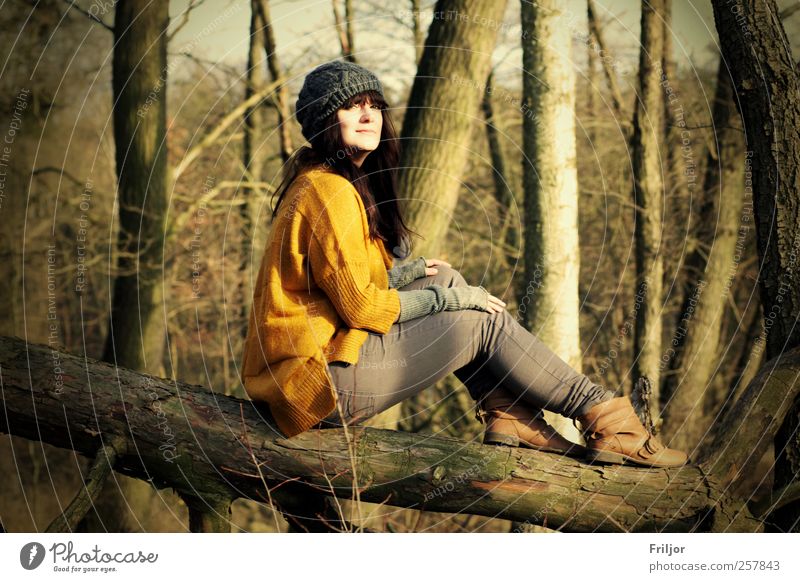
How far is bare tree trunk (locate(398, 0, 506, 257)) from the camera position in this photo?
16.9 ft

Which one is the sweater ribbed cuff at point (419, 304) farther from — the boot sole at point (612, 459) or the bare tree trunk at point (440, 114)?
the bare tree trunk at point (440, 114)

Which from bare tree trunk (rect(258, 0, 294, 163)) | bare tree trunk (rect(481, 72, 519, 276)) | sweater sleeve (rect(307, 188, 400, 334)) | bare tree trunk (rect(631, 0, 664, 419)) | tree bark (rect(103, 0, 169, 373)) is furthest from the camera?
bare tree trunk (rect(481, 72, 519, 276))

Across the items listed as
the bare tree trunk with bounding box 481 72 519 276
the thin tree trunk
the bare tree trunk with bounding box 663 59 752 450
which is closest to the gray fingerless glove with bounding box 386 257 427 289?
the thin tree trunk

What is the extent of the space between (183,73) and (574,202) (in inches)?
135

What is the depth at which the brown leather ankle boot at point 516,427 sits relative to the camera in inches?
123

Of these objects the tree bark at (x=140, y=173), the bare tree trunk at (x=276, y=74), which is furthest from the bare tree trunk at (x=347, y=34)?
the tree bark at (x=140, y=173)

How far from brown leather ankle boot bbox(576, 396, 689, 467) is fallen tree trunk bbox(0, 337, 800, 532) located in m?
0.05

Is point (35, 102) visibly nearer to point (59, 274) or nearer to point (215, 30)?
point (215, 30)

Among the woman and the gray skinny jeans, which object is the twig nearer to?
the woman

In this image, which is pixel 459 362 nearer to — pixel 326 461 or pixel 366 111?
pixel 326 461

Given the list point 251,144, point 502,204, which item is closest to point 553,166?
point 502,204

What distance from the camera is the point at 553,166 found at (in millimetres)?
5285

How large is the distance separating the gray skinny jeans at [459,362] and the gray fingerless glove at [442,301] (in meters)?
0.03
